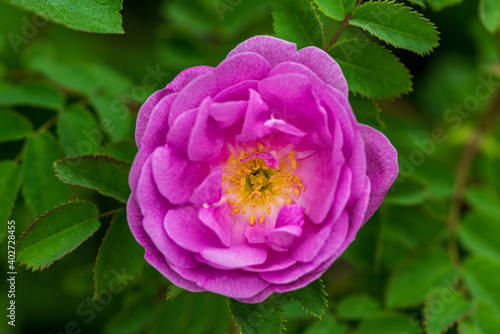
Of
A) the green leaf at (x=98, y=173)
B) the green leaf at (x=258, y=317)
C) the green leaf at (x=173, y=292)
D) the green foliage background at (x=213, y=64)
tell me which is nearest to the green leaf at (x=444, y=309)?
the green foliage background at (x=213, y=64)

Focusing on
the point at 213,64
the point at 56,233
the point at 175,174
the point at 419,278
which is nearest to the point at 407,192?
the point at 419,278

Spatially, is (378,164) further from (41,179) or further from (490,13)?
(41,179)

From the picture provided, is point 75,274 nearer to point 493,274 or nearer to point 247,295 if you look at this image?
point 247,295

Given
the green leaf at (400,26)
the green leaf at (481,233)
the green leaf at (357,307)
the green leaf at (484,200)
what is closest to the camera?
the green leaf at (400,26)

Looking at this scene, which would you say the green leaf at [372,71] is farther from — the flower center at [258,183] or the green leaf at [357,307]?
→ the green leaf at [357,307]

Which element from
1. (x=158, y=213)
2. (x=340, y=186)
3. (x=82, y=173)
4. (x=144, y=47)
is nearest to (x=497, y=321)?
(x=340, y=186)

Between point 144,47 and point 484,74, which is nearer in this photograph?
point 484,74

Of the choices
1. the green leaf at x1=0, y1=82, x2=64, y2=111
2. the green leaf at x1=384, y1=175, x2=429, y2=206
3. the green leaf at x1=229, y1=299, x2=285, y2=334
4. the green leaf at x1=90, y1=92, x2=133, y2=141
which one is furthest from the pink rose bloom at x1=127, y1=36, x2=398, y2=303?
the green leaf at x1=0, y1=82, x2=64, y2=111
